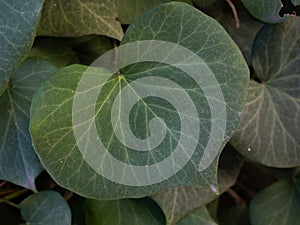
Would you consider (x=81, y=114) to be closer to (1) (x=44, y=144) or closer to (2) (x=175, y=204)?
(1) (x=44, y=144)

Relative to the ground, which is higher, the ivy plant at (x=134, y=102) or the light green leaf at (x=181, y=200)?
the ivy plant at (x=134, y=102)

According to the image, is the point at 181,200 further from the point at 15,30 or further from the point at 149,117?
the point at 15,30

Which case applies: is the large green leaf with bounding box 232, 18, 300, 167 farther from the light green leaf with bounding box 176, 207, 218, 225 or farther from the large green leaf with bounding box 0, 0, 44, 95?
the large green leaf with bounding box 0, 0, 44, 95

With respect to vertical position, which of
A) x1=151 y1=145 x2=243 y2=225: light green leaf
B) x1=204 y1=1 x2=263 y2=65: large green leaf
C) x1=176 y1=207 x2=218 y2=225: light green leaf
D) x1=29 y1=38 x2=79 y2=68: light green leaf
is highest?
x1=204 y1=1 x2=263 y2=65: large green leaf

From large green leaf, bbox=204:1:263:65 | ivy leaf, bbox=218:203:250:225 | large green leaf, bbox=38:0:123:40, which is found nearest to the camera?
large green leaf, bbox=38:0:123:40

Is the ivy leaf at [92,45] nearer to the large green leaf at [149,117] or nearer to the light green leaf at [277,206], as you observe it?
the large green leaf at [149,117]

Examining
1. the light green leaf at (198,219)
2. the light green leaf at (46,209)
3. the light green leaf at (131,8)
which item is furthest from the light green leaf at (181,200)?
the light green leaf at (131,8)

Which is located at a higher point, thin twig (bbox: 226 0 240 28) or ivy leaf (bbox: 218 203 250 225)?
thin twig (bbox: 226 0 240 28)

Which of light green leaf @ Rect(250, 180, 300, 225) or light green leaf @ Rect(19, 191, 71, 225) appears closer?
light green leaf @ Rect(19, 191, 71, 225)

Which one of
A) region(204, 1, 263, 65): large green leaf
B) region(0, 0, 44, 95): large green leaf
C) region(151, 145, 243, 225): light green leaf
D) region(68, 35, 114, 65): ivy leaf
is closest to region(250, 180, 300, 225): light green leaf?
region(151, 145, 243, 225): light green leaf
